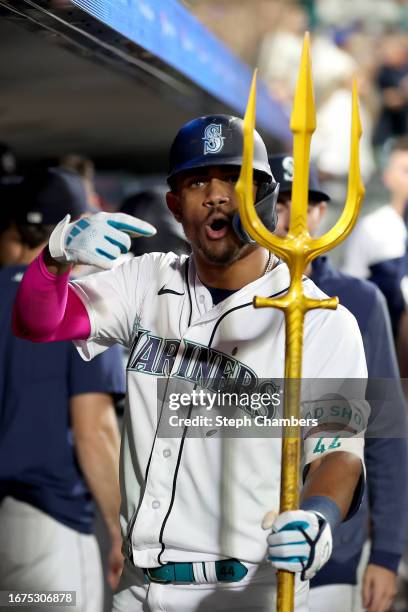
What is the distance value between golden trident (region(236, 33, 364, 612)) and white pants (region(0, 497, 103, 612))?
1399mm

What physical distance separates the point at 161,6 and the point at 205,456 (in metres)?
1.86

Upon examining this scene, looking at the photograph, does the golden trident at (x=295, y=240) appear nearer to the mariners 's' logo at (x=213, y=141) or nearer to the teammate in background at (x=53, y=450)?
the mariners 's' logo at (x=213, y=141)

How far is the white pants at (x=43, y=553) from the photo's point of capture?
3.19 metres

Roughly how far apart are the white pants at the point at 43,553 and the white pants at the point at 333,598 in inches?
25.4

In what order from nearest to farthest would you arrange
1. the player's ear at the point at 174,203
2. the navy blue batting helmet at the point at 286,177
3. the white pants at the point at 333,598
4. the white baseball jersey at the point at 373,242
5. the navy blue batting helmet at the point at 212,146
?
1. the navy blue batting helmet at the point at 212,146
2. the player's ear at the point at 174,203
3. the white pants at the point at 333,598
4. the navy blue batting helmet at the point at 286,177
5. the white baseball jersey at the point at 373,242

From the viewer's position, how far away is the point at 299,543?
180 cm

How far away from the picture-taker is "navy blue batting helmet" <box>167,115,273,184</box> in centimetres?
224

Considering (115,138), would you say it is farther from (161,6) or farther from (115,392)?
(115,392)

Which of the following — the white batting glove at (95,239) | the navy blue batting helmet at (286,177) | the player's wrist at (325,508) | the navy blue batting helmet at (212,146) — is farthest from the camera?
the navy blue batting helmet at (286,177)

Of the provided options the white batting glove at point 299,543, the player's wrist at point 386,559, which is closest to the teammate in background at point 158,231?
the player's wrist at point 386,559

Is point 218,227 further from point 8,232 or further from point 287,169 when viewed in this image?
point 8,232

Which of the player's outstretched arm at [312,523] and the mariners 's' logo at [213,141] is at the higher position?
the mariners 's' logo at [213,141]

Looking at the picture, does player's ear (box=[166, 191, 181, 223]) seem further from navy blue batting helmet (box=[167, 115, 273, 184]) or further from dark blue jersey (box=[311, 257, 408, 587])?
dark blue jersey (box=[311, 257, 408, 587])

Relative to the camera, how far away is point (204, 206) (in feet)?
7.36
